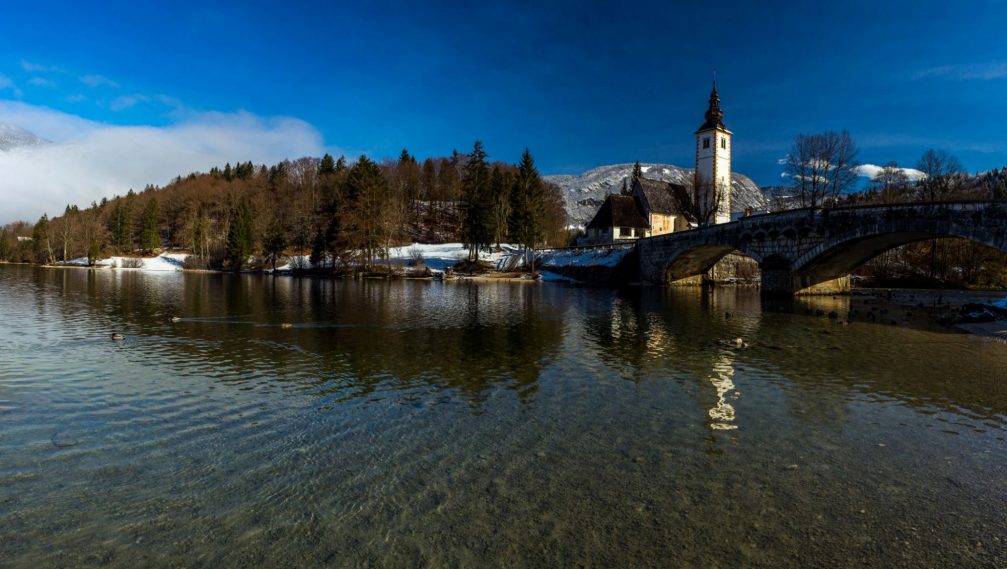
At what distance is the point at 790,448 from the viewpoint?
903 cm

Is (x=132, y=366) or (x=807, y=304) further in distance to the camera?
(x=807, y=304)

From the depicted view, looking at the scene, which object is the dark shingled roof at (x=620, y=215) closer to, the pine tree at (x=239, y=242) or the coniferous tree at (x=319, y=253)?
the coniferous tree at (x=319, y=253)

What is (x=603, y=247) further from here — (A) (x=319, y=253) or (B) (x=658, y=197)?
(A) (x=319, y=253)

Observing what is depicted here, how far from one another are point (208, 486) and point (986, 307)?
125 feet

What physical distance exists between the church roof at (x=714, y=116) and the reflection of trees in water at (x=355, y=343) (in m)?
65.7

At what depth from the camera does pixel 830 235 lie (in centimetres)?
4056

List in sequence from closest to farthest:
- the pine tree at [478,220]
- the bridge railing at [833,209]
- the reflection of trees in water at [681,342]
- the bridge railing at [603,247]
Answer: the reflection of trees in water at [681,342] < the bridge railing at [833,209] < the bridge railing at [603,247] < the pine tree at [478,220]

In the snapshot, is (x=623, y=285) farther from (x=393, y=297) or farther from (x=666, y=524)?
(x=666, y=524)

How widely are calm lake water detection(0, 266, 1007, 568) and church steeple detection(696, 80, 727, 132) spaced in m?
74.8

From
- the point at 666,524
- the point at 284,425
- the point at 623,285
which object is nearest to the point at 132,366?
the point at 284,425

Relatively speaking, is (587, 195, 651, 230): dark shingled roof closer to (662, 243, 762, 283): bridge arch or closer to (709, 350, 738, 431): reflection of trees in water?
(662, 243, 762, 283): bridge arch

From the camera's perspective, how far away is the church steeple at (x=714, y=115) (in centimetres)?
8538

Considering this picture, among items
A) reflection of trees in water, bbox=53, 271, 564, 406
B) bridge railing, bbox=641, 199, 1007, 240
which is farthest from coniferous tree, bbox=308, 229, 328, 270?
bridge railing, bbox=641, 199, 1007, 240

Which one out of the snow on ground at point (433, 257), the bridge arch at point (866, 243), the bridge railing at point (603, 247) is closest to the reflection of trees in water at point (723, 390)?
the bridge arch at point (866, 243)
